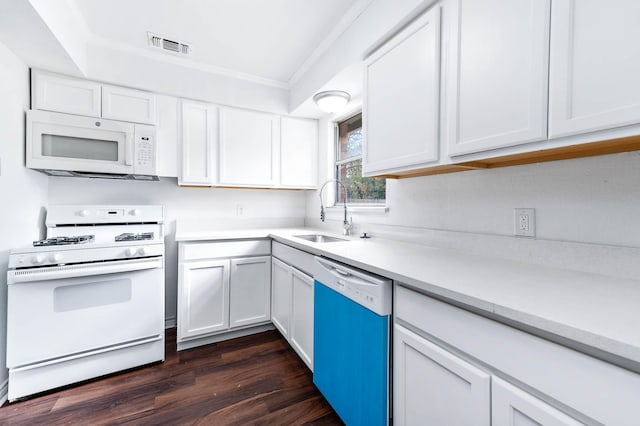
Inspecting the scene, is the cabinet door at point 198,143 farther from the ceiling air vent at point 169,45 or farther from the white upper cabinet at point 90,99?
the ceiling air vent at point 169,45

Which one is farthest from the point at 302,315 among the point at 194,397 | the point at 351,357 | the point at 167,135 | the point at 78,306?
the point at 167,135

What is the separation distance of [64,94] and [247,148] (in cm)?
136

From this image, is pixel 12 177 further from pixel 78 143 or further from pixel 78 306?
pixel 78 306

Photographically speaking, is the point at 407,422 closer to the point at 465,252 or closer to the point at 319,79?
the point at 465,252

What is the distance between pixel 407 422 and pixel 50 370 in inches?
83.1

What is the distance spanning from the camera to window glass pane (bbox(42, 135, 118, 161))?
1.91 m

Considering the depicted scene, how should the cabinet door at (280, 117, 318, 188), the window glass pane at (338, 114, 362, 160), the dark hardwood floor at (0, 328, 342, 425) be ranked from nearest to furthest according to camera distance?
1. the dark hardwood floor at (0, 328, 342, 425)
2. the window glass pane at (338, 114, 362, 160)
3. the cabinet door at (280, 117, 318, 188)

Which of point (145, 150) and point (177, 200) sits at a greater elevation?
point (145, 150)

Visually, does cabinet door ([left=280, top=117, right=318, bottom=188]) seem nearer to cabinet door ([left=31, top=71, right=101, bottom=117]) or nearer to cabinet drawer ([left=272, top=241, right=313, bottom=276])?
cabinet drawer ([left=272, top=241, right=313, bottom=276])

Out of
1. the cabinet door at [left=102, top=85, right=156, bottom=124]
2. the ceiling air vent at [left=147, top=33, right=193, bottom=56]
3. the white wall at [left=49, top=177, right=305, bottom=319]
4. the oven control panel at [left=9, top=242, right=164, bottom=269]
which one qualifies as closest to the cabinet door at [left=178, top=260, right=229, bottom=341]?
the oven control panel at [left=9, top=242, right=164, bottom=269]

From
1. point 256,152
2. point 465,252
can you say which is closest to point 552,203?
point 465,252

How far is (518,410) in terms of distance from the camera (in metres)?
0.68

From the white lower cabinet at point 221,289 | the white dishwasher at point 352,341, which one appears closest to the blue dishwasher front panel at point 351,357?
the white dishwasher at point 352,341

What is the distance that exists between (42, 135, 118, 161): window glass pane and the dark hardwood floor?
158cm
